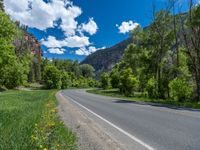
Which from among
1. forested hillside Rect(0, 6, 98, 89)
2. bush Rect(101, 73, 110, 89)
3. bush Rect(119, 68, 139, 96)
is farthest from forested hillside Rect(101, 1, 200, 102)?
bush Rect(101, 73, 110, 89)

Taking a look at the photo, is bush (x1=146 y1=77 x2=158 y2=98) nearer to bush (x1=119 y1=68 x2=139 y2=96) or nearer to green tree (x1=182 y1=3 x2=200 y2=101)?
green tree (x1=182 y1=3 x2=200 y2=101)

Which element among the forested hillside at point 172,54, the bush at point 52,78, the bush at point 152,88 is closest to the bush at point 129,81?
the forested hillside at point 172,54

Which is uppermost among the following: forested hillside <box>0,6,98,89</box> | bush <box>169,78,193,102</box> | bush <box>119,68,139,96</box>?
forested hillside <box>0,6,98,89</box>

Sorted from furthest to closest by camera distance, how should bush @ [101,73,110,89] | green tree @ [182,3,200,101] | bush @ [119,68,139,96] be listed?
bush @ [101,73,110,89] → bush @ [119,68,139,96] → green tree @ [182,3,200,101]

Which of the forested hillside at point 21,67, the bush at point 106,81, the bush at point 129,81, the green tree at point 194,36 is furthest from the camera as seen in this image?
the bush at point 106,81

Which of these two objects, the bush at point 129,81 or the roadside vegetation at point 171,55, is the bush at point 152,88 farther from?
the bush at point 129,81

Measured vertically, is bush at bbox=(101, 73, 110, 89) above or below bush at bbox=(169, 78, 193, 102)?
above

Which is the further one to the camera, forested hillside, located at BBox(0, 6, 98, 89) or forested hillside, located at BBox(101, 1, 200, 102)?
forested hillside, located at BBox(101, 1, 200, 102)

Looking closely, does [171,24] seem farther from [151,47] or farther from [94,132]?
[94,132]

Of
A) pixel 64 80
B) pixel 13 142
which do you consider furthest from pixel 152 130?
pixel 64 80

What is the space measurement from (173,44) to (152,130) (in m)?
30.4

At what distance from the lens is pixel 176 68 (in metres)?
35.5

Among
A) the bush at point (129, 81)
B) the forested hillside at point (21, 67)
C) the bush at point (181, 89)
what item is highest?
the forested hillside at point (21, 67)

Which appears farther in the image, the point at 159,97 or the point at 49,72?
the point at 49,72
